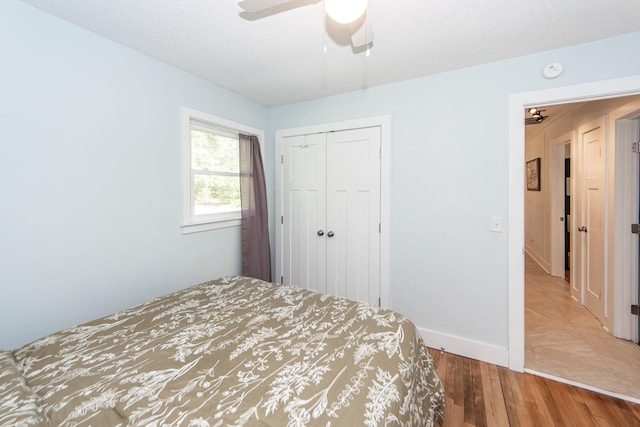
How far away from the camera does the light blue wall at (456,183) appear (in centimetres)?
219

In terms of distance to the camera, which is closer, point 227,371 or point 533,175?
point 227,371

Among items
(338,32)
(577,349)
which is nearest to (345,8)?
(338,32)

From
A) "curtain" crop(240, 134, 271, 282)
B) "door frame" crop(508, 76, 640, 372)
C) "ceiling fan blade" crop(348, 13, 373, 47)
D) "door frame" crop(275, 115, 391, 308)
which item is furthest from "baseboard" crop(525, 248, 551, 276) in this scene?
"ceiling fan blade" crop(348, 13, 373, 47)

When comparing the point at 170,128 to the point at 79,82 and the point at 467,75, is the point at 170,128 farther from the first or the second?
the point at 467,75

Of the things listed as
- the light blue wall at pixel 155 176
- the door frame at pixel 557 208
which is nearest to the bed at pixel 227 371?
the light blue wall at pixel 155 176

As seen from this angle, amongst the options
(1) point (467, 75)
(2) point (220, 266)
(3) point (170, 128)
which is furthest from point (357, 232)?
(3) point (170, 128)

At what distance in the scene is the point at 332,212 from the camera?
9.82ft

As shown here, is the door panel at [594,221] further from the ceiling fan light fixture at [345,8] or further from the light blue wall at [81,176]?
the light blue wall at [81,176]

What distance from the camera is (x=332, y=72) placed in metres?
2.41

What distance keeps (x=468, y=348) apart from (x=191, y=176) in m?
2.83

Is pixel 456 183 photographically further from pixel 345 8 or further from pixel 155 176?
pixel 155 176

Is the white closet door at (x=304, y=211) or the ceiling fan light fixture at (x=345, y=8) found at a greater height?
the ceiling fan light fixture at (x=345, y=8)

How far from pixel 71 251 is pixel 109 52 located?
1.35 meters

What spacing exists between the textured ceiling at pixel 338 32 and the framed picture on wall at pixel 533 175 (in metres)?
3.80
